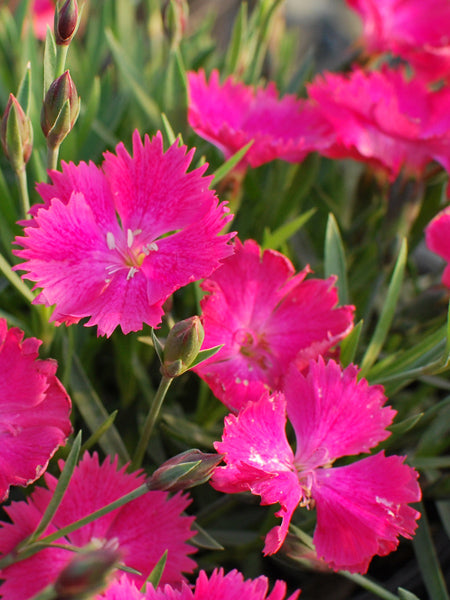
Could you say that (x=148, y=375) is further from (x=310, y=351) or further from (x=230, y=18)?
(x=230, y=18)

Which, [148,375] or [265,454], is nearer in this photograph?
[265,454]

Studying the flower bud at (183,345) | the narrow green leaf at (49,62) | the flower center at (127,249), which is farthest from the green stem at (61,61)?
the flower bud at (183,345)

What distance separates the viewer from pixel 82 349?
0.72m

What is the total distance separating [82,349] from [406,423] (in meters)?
0.35

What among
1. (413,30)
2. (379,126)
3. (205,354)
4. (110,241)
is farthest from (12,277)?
(413,30)

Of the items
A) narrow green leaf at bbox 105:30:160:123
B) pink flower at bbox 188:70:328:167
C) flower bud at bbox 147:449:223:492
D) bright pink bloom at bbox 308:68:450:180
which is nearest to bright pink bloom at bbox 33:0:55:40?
narrow green leaf at bbox 105:30:160:123

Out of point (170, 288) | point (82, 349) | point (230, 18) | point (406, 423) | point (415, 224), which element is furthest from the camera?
point (230, 18)

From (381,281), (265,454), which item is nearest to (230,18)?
(381,281)

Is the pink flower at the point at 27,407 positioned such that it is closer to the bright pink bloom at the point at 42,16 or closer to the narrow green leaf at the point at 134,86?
the narrow green leaf at the point at 134,86

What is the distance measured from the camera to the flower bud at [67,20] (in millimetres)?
508

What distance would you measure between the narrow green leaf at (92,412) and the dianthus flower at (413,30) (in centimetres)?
63

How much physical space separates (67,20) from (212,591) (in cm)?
44

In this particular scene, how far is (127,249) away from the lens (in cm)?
56

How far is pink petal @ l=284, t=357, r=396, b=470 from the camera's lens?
0.52 m
